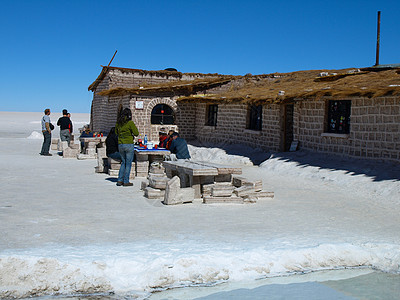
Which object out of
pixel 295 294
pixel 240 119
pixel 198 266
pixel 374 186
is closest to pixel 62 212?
pixel 198 266

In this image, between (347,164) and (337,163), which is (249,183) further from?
(337,163)

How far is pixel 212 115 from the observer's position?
20812 millimetres

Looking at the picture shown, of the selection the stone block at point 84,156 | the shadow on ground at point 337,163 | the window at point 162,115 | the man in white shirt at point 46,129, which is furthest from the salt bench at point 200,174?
the window at point 162,115

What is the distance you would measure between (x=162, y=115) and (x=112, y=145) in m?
10.5

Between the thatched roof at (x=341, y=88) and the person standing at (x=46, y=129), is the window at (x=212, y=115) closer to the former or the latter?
the thatched roof at (x=341, y=88)

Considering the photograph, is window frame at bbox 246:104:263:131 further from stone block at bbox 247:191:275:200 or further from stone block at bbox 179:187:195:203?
stone block at bbox 179:187:195:203

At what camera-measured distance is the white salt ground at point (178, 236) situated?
4.52 meters

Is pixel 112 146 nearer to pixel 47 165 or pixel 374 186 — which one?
pixel 47 165

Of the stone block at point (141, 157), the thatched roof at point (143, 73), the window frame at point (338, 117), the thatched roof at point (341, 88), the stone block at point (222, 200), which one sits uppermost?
the thatched roof at point (143, 73)

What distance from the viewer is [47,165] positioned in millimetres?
13188

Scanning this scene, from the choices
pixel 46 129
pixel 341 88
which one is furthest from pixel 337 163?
pixel 46 129

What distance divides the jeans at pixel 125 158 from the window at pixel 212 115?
36.2ft

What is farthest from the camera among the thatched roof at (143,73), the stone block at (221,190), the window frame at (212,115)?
the thatched roof at (143,73)

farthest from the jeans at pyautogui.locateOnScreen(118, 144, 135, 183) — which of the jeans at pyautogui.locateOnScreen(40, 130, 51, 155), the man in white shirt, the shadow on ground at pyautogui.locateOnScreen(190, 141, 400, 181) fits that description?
the jeans at pyautogui.locateOnScreen(40, 130, 51, 155)
